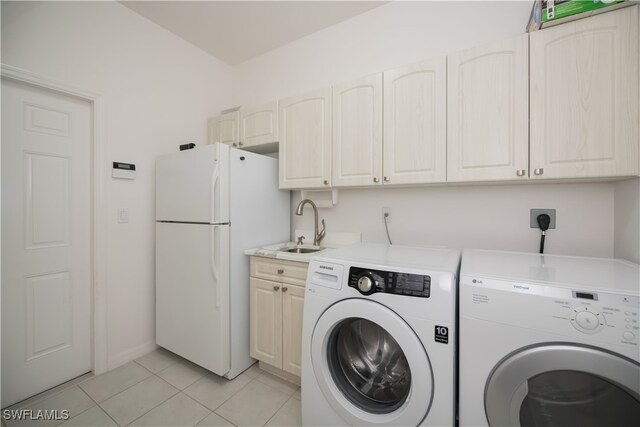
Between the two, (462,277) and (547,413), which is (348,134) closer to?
(462,277)

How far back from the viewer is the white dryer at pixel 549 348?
28.5 inches

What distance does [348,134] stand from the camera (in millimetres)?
1728

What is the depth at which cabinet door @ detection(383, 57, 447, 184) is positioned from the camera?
143 cm

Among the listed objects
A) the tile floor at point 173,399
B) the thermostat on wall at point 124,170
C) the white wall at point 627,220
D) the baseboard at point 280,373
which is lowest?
the tile floor at point 173,399

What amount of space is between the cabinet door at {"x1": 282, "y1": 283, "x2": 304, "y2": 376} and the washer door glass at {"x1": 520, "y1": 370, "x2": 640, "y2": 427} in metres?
1.14

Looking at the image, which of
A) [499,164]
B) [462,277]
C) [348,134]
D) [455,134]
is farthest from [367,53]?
[462,277]

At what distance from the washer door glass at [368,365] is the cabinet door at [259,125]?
5.10 feet

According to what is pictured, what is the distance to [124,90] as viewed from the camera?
1.95 metres

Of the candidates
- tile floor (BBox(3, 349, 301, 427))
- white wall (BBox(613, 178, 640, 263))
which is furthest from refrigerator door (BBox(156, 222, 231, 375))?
white wall (BBox(613, 178, 640, 263))

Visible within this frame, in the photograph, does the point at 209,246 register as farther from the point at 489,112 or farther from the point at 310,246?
the point at 489,112

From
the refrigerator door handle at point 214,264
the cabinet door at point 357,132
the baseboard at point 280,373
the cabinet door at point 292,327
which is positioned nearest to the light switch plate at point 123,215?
the refrigerator door handle at point 214,264

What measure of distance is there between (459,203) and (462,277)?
0.88m

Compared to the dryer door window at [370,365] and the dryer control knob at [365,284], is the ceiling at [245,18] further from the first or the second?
the dryer door window at [370,365]

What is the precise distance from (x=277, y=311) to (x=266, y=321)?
0.45ft
